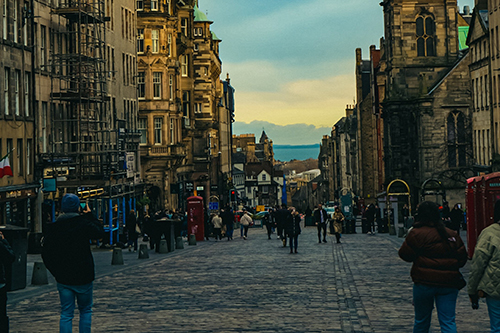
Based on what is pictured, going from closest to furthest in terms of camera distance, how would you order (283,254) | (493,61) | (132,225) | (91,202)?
(283,254) → (132,225) → (91,202) → (493,61)

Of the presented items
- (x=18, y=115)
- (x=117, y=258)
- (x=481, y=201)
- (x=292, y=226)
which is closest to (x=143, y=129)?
(x=18, y=115)

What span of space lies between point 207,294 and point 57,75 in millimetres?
24285

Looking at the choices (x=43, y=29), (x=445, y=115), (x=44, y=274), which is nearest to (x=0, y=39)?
(x=43, y=29)

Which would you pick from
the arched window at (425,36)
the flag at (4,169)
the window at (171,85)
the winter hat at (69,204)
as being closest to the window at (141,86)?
the window at (171,85)

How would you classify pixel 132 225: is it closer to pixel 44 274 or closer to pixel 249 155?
pixel 44 274

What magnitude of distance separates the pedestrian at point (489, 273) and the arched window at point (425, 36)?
59676 mm

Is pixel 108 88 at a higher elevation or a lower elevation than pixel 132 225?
higher

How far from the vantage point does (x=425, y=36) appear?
66.4 metres

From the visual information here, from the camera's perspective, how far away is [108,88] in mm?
47656

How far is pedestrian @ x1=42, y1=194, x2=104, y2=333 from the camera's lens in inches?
372

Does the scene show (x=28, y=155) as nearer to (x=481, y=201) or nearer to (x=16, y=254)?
(x=16, y=254)

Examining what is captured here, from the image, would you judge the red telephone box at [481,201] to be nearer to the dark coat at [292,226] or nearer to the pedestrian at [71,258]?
the dark coat at [292,226]

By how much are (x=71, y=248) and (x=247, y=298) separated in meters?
7.05

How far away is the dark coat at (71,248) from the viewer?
9.44m
